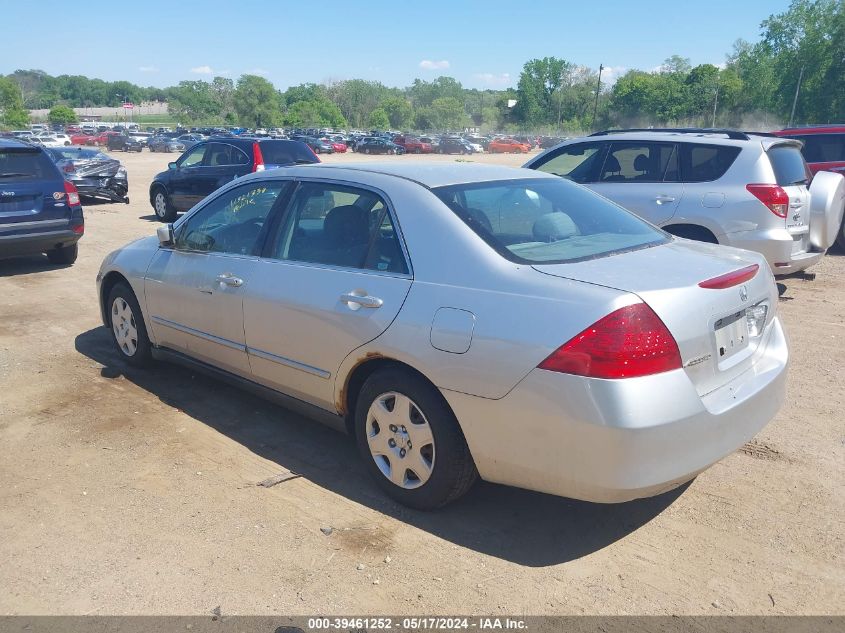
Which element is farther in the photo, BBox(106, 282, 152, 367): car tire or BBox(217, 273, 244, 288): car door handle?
BBox(106, 282, 152, 367): car tire

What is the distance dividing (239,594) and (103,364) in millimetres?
3541

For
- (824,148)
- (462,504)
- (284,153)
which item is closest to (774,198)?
(462,504)

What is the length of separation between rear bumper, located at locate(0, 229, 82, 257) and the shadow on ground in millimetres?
5178

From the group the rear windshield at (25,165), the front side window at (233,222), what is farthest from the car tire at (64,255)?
the front side window at (233,222)

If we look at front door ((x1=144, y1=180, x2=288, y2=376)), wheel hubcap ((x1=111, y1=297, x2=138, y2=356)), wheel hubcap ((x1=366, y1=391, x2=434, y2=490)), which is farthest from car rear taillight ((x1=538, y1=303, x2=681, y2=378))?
wheel hubcap ((x1=111, y1=297, x2=138, y2=356))

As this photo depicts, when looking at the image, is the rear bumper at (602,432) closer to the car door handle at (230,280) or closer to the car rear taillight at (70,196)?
the car door handle at (230,280)

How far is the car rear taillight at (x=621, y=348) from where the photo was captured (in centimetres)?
277

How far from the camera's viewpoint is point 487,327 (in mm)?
3031

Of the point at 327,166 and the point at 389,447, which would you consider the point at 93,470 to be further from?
the point at 327,166

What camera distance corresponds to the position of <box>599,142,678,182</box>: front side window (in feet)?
24.7

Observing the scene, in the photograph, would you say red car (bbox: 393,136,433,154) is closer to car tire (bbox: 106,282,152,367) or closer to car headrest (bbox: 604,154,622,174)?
car headrest (bbox: 604,154,622,174)

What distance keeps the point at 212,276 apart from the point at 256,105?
380 ft

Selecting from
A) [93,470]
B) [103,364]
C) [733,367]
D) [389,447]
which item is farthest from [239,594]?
[103,364]

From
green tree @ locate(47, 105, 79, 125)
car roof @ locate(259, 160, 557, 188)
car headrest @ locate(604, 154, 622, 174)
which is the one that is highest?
car roof @ locate(259, 160, 557, 188)
